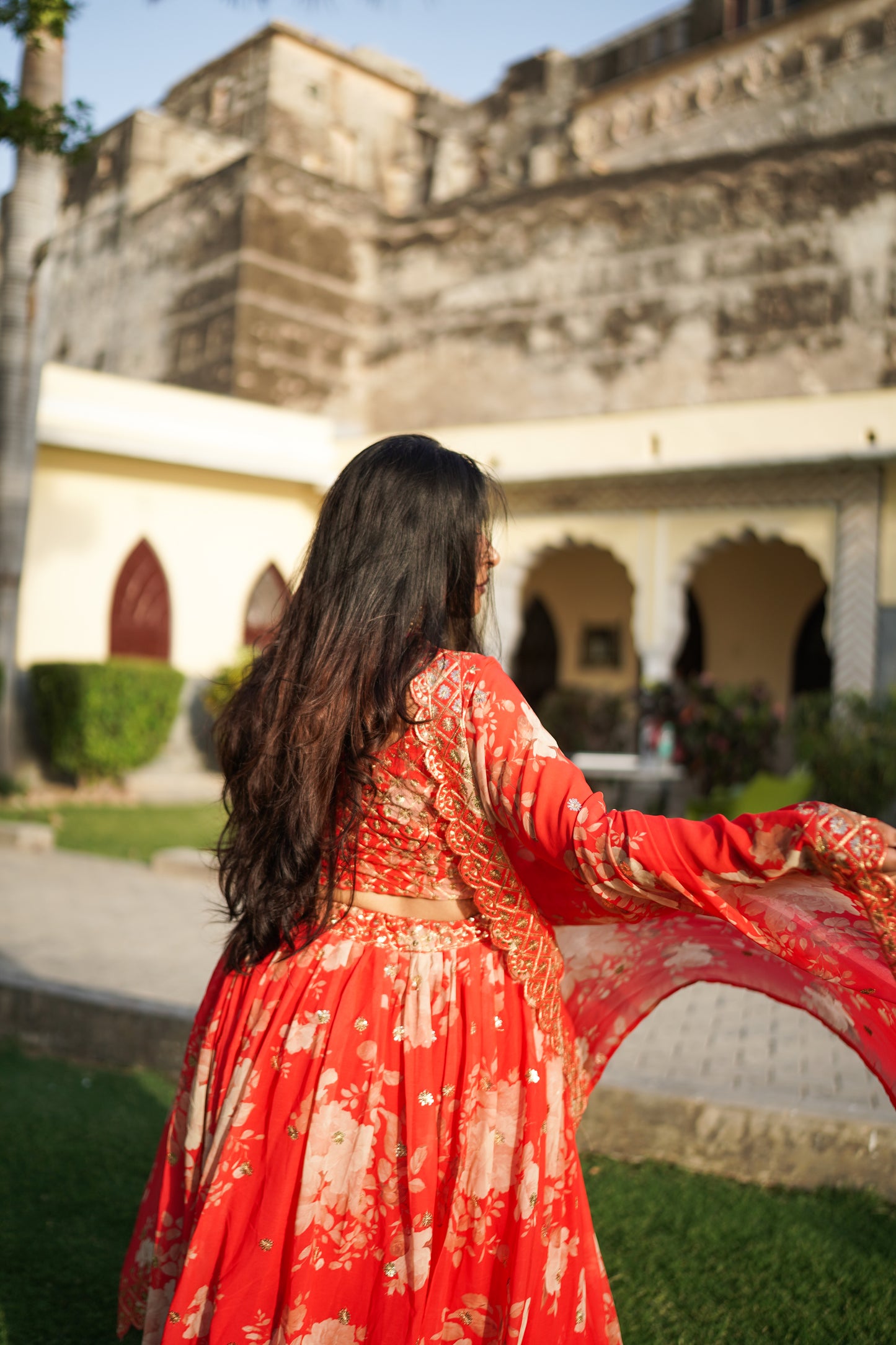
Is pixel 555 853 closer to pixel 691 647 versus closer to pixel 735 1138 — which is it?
pixel 735 1138

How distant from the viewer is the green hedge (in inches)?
443

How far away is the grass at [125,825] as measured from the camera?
8891 mm

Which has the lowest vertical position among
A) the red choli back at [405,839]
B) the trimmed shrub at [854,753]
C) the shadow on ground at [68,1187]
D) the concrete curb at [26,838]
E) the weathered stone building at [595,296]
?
the shadow on ground at [68,1187]

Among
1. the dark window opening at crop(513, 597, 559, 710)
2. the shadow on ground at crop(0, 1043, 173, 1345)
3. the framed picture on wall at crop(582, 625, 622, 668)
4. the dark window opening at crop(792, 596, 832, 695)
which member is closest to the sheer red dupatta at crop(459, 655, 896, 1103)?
the shadow on ground at crop(0, 1043, 173, 1345)

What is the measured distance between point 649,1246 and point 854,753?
264 inches

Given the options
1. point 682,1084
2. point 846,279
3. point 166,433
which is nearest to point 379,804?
point 682,1084

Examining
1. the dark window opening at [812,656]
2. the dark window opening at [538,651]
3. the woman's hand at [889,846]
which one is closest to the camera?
the woman's hand at [889,846]

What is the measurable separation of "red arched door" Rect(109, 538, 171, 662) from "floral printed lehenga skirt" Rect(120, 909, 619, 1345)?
11.4 metres

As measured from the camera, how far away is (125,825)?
1004 centimetres

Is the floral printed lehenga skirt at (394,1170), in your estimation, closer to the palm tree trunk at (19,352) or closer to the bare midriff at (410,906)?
the bare midriff at (410,906)

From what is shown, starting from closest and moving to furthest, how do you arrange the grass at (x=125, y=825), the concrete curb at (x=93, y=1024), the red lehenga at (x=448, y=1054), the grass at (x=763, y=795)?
the red lehenga at (x=448, y=1054), the concrete curb at (x=93, y=1024), the grass at (x=763, y=795), the grass at (x=125, y=825)

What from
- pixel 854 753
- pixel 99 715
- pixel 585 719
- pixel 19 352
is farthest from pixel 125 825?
pixel 854 753

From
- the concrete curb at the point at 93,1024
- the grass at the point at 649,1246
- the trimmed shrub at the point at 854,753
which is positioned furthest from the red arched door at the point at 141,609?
the grass at the point at 649,1246

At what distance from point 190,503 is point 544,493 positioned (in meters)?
3.98
